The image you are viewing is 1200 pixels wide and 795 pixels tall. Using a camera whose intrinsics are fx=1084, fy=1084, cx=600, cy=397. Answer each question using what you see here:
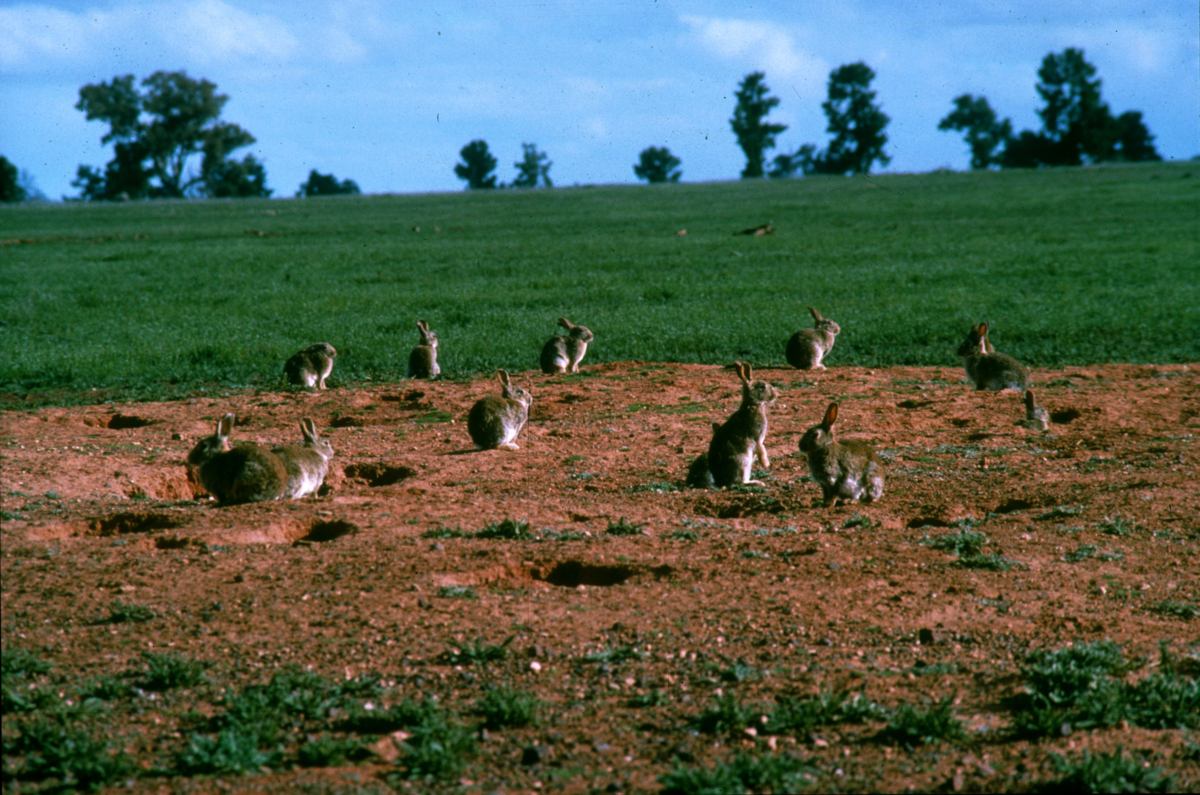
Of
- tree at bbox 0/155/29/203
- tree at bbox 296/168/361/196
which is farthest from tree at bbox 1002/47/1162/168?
tree at bbox 0/155/29/203

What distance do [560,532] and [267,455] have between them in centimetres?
229

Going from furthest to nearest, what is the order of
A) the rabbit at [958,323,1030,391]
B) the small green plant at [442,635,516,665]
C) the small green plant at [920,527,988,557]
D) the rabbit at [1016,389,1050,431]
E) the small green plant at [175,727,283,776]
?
the rabbit at [958,323,1030,391], the rabbit at [1016,389,1050,431], the small green plant at [920,527,988,557], the small green plant at [442,635,516,665], the small green plant at [175,727,283,776]

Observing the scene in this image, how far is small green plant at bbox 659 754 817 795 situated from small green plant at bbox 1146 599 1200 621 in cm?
271

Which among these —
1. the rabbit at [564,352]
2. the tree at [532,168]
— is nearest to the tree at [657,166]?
the tree at [532,168]

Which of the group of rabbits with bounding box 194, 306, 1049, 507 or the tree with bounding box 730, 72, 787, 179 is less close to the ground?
the tree with bounding box 730, 72, 787, 179

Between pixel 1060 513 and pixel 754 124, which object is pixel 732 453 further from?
pixel 754 124

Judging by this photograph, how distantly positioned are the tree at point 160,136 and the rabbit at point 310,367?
276 feet

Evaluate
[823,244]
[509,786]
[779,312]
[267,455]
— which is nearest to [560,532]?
[267,455]

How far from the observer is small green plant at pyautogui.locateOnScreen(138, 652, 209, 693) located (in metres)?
4.82

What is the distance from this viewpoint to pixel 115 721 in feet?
14.8

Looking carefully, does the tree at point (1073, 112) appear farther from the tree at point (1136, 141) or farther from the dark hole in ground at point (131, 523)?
the dark hole in ground at point (131, 523)

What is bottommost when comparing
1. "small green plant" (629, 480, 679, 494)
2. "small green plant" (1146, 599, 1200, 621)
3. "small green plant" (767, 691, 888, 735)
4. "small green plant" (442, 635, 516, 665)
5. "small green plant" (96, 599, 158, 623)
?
"small green plant" (767, 691, 888, 735)

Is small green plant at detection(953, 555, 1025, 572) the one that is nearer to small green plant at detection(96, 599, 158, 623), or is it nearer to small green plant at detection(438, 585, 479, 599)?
small green plant at detection(438, 585, 479, 599)

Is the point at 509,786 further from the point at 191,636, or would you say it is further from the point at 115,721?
the point at 191,636
